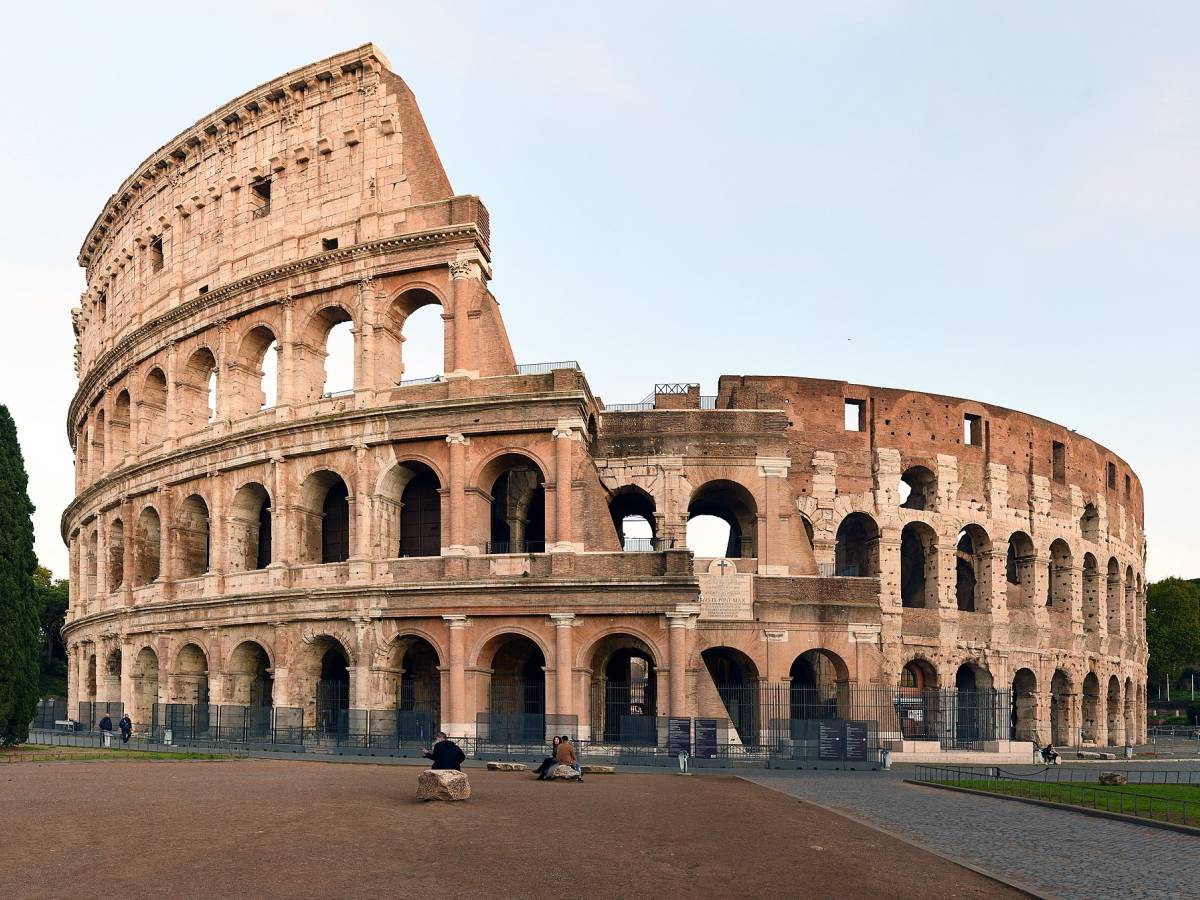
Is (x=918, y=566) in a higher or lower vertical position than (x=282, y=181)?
lower

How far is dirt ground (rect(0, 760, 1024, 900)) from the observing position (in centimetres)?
940

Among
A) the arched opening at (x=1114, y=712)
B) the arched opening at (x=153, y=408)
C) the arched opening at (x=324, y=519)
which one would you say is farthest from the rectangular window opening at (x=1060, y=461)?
the arched opening at (x=153, y=408)

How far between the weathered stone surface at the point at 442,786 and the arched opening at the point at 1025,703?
94.6 feet

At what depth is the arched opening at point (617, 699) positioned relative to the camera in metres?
25.2

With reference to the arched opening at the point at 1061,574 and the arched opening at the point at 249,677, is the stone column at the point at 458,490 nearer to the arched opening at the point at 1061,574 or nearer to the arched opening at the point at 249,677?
the arched opening at the point at 249,677

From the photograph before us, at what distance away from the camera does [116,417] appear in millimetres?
38250

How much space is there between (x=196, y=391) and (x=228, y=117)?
27.8ft

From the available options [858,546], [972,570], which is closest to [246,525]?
[858,546]

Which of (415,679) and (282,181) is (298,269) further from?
(415,679)

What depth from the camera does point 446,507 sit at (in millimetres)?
28062

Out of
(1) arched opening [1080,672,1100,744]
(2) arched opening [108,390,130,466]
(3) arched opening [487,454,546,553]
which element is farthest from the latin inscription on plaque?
(2) arched opening [108,390,130,466]

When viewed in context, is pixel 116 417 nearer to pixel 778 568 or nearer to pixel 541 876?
pixel 778 568

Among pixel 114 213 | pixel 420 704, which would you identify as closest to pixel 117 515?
pixel 114 213

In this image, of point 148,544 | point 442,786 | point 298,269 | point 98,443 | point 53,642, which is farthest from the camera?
point 53,642
